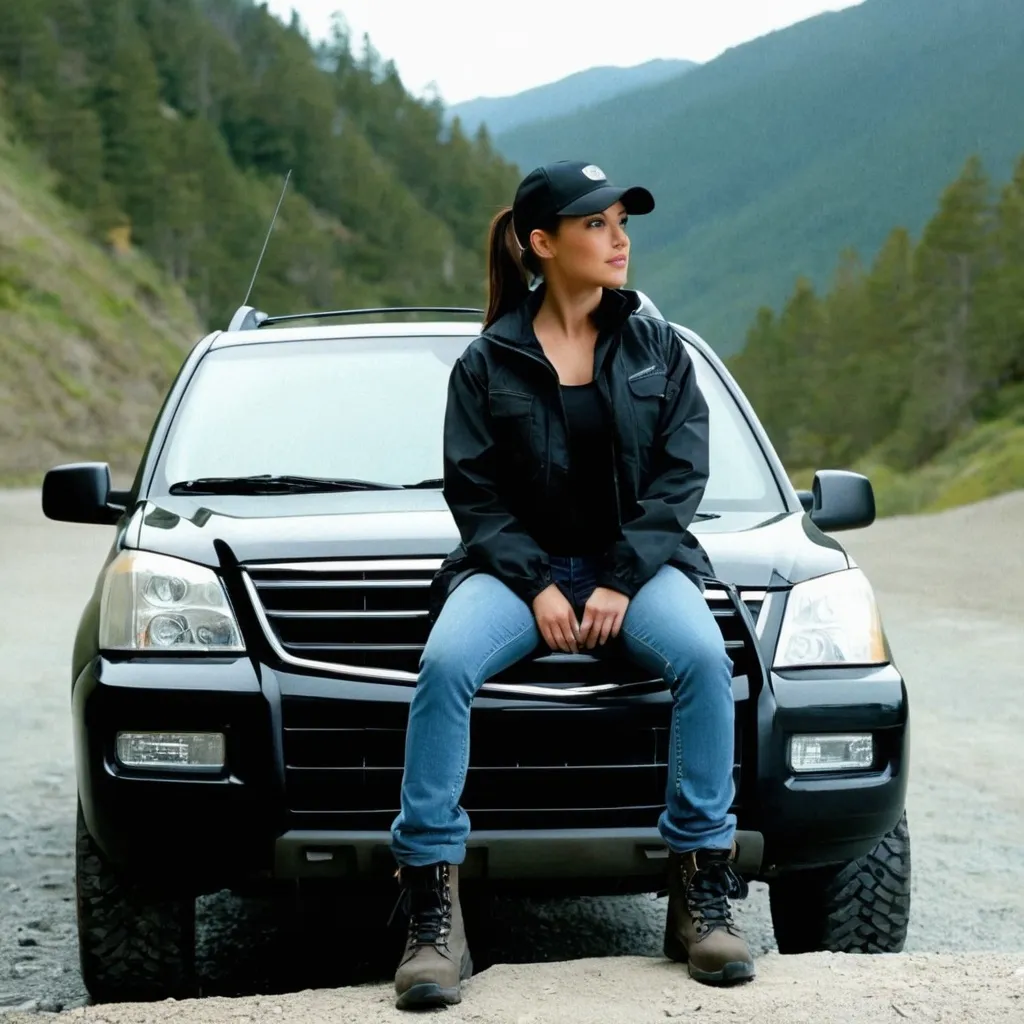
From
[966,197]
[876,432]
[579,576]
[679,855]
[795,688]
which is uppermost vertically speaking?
[966,197]

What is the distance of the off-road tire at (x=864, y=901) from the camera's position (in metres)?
4.34

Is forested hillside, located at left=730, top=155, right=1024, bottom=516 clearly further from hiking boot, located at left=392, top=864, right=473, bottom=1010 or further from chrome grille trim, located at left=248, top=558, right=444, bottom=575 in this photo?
hiking boot, located at left=392, top=864, right=473, bottom=1010

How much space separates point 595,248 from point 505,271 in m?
0.30

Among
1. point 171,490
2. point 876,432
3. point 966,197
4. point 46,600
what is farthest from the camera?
point 876,432

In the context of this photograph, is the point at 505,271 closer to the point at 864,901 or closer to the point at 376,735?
the point at 376,735

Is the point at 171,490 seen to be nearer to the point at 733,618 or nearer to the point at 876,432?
the point at 733,618

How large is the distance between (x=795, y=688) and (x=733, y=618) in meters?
0.21

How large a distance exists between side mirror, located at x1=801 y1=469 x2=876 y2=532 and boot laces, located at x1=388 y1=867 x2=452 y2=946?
70.8 inches

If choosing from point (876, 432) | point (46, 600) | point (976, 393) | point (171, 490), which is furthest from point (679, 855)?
point (876, 432)

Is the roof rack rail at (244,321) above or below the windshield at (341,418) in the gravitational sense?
above

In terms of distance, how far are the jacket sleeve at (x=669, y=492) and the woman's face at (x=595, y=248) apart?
27 centimetres

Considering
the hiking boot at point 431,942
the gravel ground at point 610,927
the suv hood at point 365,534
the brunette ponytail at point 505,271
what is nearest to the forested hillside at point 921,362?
the gravel ground at point 610,927

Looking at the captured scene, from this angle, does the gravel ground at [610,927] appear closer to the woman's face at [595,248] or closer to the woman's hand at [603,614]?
the woman's hand at [603,614]

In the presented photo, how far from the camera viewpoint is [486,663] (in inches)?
145
